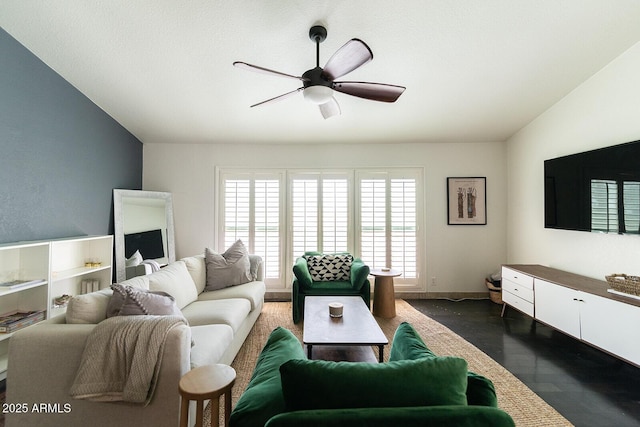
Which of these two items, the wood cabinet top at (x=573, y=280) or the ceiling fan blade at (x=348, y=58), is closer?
the ceiling fan blade at (x=348, y=58)

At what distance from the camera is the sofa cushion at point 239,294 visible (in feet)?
9.09

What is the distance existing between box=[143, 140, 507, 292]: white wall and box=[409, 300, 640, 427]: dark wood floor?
2.80ft

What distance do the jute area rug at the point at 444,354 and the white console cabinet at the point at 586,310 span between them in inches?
31.6

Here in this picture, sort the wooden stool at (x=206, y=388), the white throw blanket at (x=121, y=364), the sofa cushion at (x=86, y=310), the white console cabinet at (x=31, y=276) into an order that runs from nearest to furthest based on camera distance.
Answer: the wooden stool at (x=206, y=388) < the white throw blanket at (x=121, y=364) < the sofa cushion at (x=86, y=310) < the white console cabinet at (x=31, y=276)

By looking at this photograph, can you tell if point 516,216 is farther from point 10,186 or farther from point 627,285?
point 10,186

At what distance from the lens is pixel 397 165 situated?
416 centimetres

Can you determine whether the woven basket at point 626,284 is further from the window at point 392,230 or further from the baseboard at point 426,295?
the window at point 392,230

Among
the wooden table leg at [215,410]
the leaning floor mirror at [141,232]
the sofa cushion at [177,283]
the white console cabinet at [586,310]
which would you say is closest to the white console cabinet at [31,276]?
the leaning floor mirror at [141,232]

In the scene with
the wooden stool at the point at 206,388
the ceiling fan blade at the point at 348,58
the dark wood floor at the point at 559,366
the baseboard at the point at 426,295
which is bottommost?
the dark wood floor at the point at 559,366

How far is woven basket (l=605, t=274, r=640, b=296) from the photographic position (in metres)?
2.04

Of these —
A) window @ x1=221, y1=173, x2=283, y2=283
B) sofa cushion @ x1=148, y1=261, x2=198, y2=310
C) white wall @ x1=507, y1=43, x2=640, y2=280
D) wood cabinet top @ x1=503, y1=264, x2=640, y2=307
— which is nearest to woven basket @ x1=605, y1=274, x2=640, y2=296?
wood cabinet top @ x1=503, y1=264, x2=640, y2=307

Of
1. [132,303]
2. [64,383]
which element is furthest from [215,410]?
[64,383]

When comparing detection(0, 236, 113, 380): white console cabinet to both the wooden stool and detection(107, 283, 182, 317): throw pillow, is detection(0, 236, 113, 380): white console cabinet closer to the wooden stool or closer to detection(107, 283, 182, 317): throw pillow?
detection(107, 283, 182, 317): throw pillow

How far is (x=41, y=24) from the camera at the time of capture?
2137 mm
